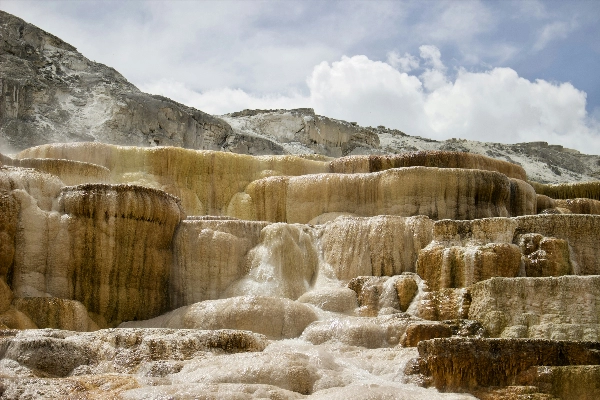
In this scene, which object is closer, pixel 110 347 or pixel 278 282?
pixel 110 347

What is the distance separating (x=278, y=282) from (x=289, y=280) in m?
0.34

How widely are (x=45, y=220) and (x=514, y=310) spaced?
845 cm

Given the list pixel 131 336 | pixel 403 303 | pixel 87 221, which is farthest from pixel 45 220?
pixel 403 303

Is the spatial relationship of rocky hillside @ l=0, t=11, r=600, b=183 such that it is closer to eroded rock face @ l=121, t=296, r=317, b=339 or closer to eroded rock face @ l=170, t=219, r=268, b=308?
eroded rock face @ l=170, t=219, r=268, b=308

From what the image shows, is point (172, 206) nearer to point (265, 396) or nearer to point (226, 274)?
point (226, 274)

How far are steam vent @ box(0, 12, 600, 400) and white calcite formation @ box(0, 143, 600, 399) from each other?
31 millimetres

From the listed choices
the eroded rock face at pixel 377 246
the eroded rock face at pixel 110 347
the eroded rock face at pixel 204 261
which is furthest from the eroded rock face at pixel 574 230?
the eroded rock face at pixel 110 347

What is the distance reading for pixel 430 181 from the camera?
19469mm

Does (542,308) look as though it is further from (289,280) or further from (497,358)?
(289,280)

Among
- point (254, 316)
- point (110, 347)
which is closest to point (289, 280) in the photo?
point (254, 316)

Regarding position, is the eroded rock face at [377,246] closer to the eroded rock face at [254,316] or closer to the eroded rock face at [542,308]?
the eroded rock face at [254,316]

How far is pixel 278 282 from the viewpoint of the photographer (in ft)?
51.9

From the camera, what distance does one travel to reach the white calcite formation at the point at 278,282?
9594 mm

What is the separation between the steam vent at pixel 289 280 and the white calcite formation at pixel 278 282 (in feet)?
0.10
